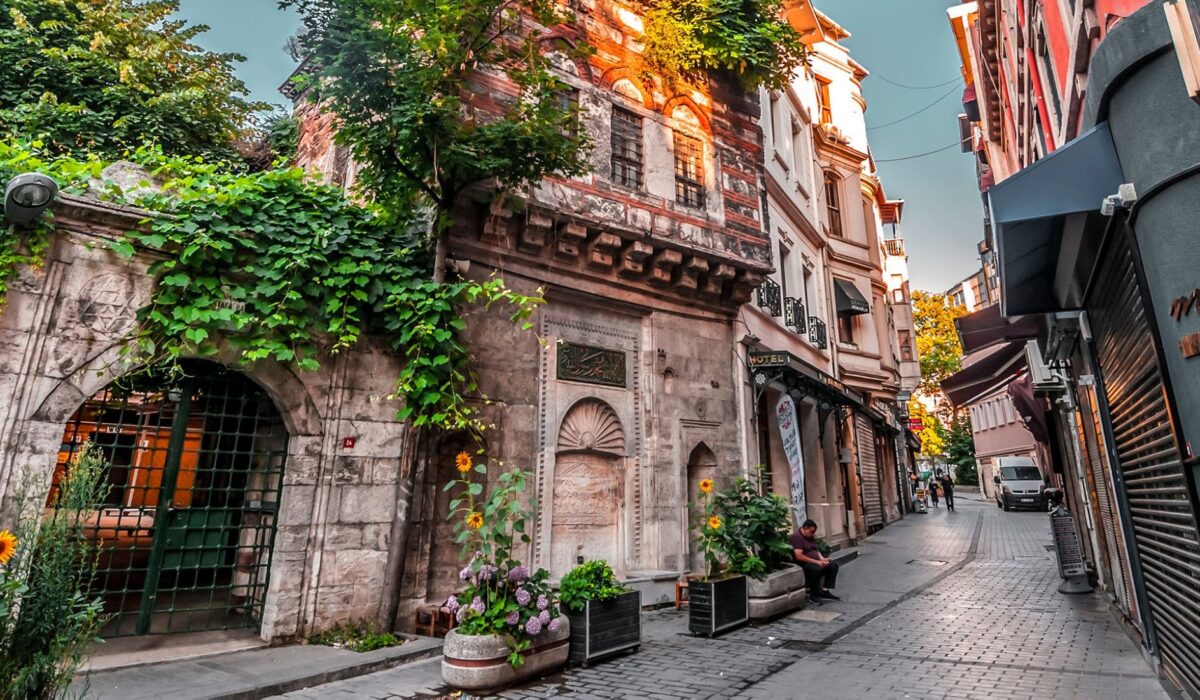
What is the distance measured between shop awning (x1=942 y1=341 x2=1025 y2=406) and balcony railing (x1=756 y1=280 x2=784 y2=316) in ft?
13.3

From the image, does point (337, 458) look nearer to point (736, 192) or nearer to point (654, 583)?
point (654, 583)

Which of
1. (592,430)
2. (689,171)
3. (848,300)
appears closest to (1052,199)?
(592,430)

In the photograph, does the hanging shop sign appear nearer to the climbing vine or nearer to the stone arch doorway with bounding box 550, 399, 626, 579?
the stone arch doorway with bounding box 550, 399, 626, 579

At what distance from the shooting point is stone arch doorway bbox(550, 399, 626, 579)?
952 cm

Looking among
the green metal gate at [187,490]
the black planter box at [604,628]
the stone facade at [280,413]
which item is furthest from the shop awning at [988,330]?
the green metal gate at [187,490]

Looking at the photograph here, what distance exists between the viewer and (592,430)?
33.3ft

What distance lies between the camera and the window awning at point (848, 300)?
1873 centimetres

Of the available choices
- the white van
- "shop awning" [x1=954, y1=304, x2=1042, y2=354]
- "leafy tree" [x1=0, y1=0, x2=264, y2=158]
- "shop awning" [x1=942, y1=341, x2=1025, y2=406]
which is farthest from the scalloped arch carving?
the white van

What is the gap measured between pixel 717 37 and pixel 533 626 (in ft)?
38.7

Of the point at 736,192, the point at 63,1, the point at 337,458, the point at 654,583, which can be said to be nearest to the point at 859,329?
the point at 736,192

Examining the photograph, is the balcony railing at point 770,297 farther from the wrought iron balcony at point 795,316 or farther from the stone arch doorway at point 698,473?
the stone arch doorway at point 698,473

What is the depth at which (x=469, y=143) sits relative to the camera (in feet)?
26.7

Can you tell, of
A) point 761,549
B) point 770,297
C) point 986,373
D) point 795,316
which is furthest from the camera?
point 795,316

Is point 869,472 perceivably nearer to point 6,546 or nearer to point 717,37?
point 717,37
